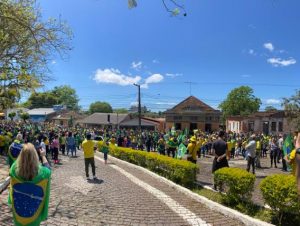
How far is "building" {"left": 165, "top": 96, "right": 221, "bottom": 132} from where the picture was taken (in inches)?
2611

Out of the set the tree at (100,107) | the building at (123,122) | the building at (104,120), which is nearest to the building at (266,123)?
the building at (123,122)

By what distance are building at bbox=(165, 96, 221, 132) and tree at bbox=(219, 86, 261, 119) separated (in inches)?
1152

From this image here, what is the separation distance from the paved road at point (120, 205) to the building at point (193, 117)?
54942mm

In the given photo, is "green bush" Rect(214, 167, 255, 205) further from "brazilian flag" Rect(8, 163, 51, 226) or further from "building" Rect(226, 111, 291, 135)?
"building" Rect(226, 111, 291, 135)

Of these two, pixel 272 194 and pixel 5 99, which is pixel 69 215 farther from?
pixel 5 99

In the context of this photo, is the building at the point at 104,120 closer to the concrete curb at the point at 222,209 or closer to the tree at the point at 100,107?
the tree at the point at 100,107

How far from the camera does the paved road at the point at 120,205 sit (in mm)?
7293

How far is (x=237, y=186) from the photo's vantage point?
8109 mm

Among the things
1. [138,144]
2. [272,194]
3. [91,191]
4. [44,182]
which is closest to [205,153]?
[138,144]

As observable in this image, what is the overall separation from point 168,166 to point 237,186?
473cm

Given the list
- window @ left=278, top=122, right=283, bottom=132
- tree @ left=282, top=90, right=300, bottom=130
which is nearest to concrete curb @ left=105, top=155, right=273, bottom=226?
tree @ left=282, top=90, right=300, bottom=130

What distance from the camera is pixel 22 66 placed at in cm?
1565

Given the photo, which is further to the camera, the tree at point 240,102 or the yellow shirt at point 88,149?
the tree at point 240,102

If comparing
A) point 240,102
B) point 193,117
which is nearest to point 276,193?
point 193,117
